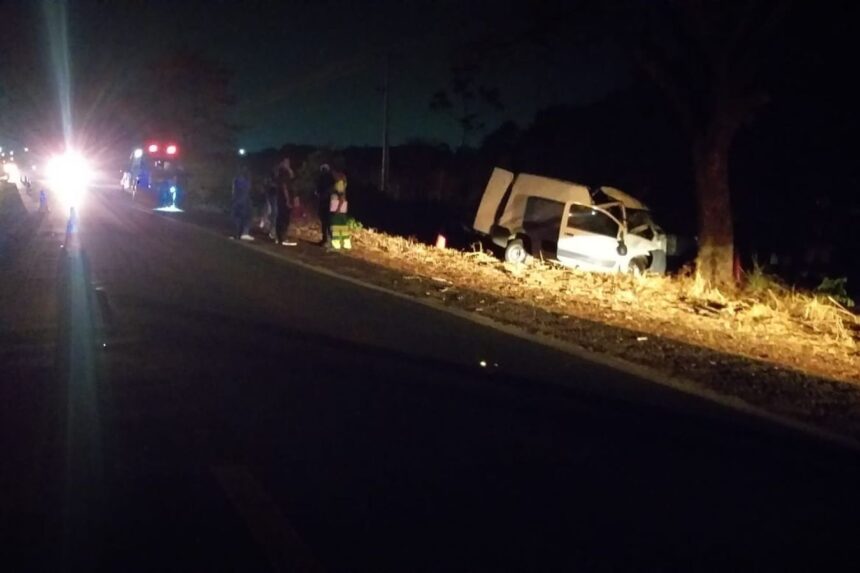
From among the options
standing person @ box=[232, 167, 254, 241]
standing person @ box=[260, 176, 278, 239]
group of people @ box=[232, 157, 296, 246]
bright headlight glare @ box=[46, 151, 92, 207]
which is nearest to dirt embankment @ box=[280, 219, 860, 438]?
group of people @ box=[232, 157, 296, 246]

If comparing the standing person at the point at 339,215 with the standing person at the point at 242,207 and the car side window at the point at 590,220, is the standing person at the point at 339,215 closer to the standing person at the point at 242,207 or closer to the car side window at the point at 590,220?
the standing person at the point at 242,207

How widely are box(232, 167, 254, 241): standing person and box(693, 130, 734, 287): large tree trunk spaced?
10.6m

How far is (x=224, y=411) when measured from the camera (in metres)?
9.10

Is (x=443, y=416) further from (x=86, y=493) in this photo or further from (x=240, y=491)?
(x=86, y=493)

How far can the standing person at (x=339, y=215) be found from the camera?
Result: 24.4m

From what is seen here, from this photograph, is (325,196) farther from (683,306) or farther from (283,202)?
(683,306)

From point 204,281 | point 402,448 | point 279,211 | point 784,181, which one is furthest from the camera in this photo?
point 784,181

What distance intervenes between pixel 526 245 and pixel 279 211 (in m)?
5.60

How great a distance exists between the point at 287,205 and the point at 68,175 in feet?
147

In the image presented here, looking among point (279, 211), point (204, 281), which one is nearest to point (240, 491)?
point (204, 281)

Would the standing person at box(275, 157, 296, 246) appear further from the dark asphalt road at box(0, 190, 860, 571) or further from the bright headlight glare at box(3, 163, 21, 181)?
the bright headlight glare at box(3, 163, 21, 181)

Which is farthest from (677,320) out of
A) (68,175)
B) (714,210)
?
(68,175)

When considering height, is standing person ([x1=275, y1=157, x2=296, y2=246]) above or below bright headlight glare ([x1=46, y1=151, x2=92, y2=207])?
above

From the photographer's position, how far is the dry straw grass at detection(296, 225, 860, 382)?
14.2m
